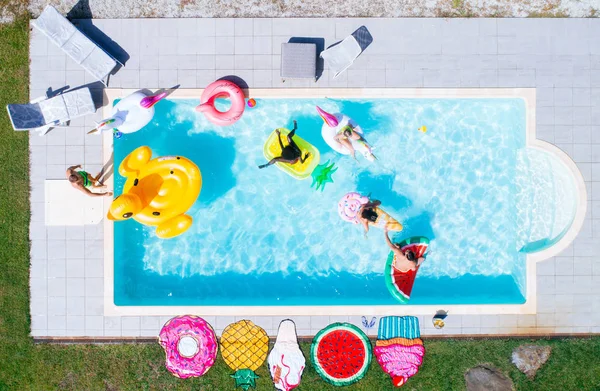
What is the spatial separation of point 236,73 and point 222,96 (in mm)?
624

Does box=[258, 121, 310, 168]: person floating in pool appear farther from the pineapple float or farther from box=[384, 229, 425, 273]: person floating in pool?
the pineapple float

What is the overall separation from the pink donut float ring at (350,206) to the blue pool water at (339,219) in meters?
0.17

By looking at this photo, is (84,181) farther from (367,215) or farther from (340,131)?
(367,215)

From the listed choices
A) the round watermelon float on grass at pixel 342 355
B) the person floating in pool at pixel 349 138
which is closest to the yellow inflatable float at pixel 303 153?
the person floating in pool at pixel 349 138

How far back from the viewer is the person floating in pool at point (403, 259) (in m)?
9.55

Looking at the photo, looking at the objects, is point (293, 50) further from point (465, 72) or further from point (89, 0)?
point (89, 0)

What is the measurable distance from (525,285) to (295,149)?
5951 mm

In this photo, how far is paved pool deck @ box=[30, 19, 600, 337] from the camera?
32.3 feet

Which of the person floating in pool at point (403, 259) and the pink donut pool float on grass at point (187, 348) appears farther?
the pink donut pool float on grass at point (187, 348)

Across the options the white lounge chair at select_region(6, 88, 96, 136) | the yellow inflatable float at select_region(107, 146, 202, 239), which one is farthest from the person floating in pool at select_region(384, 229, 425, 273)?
the white lounge chair at select_region(6, 88, 96, 136)

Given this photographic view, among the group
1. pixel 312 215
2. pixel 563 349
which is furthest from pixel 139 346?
pixel 563 349

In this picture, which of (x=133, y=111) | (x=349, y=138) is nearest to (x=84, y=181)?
(x=133, y=111)

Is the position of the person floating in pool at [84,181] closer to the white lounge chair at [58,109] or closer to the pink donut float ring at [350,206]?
the white lounge chair at [58,109]

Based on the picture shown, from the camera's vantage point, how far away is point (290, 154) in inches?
381
